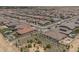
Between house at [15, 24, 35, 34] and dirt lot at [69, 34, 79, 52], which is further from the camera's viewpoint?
house at [15, 24, 35, 34]

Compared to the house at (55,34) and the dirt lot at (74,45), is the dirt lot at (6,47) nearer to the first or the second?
the house at (55,34)

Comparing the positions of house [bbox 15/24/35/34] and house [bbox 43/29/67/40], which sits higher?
house [bbox 15/24/35/34]

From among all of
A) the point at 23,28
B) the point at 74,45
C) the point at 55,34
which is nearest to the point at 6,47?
the point at 23,28

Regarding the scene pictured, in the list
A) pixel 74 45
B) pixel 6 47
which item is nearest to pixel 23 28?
pixel 6 47

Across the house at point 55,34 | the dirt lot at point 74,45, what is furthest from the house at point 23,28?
the dirt lot at point 74,45

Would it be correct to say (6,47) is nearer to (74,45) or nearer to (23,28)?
(23,28)

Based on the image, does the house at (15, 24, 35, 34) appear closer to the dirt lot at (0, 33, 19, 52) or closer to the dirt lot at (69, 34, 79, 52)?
the dirt lot at (0, 33, 19, 52)

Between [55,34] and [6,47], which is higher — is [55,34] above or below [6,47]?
above

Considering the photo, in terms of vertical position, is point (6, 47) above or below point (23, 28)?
below

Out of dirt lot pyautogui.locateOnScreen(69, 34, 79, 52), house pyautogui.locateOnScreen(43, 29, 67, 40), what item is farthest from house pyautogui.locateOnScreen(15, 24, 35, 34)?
dirt lot pyautogui.locateOnScreen(69, 34, 79, 52)

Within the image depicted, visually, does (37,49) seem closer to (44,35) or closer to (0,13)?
(44,35)

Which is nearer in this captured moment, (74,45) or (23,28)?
(74,45)
